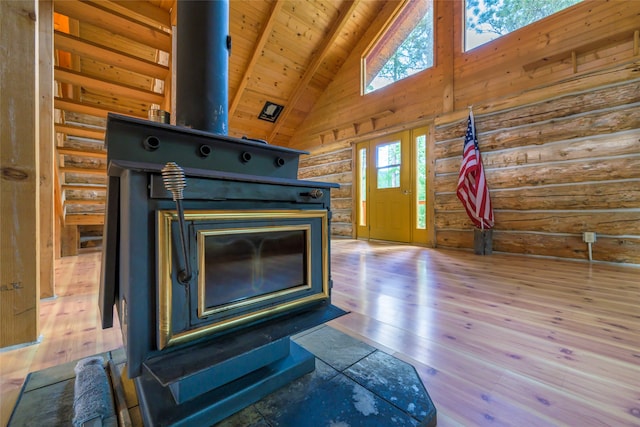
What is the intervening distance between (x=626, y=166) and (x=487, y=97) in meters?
1.59

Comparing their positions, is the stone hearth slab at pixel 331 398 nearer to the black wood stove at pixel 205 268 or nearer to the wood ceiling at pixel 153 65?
the black wood stove at pixel 205 268

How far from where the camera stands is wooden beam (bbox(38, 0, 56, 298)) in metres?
1.67

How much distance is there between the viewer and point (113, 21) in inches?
79.8

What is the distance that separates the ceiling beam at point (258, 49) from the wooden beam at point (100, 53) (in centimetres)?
263

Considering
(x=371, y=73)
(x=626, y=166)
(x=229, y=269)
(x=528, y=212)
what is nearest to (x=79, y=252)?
(x=229, y=269)

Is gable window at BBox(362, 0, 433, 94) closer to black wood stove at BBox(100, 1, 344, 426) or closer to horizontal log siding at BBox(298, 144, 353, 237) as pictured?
horizontal log siding at BBox(298, 144, 353, 237)

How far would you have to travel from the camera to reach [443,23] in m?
3.95

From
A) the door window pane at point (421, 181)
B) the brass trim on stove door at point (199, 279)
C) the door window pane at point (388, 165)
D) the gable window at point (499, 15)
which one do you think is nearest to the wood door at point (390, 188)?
the door window pane at point (388, 165)

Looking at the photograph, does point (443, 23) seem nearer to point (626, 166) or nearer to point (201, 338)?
point (626, 166)

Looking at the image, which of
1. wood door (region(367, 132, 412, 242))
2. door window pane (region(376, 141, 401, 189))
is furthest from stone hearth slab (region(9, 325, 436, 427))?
door window pane (region(376, 141, 401, 189))

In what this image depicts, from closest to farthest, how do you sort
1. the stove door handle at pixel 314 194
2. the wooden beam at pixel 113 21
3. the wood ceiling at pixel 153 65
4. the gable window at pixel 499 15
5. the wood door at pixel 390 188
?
1. the stove door handle at pixel 314 194
2. the wooden beam at pixel 113 21
3. the wood ceiling at pixel 153 65
4. the gable window at pixel 499 15
5. the wood door at pixel 390 188

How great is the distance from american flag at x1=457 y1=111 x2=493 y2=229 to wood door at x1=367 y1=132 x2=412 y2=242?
931mm

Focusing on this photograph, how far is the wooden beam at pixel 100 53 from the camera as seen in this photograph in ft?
6.48

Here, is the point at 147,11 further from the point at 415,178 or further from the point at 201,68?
the point at 415,178
